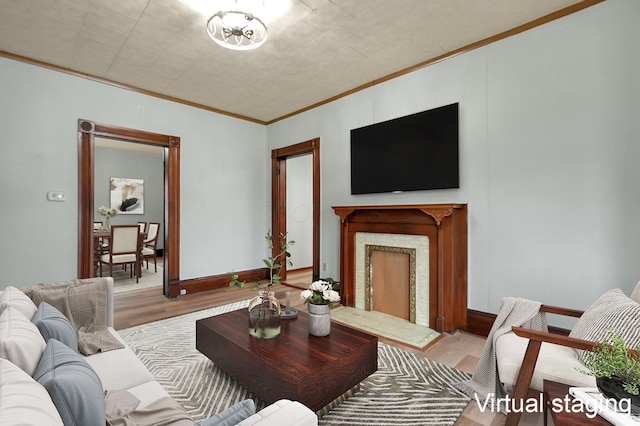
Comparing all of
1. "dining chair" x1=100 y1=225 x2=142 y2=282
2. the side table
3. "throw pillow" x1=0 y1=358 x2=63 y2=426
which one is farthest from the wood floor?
"throw pillow" x1=0 y1=358 x2=63 y2=426

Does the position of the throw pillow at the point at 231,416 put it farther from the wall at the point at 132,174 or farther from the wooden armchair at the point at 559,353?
the wall at the point at 132,174

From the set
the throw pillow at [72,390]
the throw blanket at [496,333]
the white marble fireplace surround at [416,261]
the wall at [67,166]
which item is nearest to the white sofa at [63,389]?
the throw pillow at [72,390]

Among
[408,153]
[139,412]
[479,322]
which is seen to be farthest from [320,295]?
[408,153]

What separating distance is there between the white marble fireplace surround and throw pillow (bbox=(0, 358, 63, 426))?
3.06m

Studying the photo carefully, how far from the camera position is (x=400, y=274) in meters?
3.46

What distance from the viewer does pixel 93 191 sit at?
3.69 m

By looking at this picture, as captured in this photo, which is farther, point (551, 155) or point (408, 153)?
point (408, 153)

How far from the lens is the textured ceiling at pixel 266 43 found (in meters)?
2.49

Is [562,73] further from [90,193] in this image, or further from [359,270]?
[90,193]

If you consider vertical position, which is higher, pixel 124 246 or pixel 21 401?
pixel 21 401

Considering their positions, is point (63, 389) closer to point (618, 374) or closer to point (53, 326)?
point (53, 326)

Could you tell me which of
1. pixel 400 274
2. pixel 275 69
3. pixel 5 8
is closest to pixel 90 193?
pixel 5 8

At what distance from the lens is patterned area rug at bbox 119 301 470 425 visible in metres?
1.79

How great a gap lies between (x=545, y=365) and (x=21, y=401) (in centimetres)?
203
